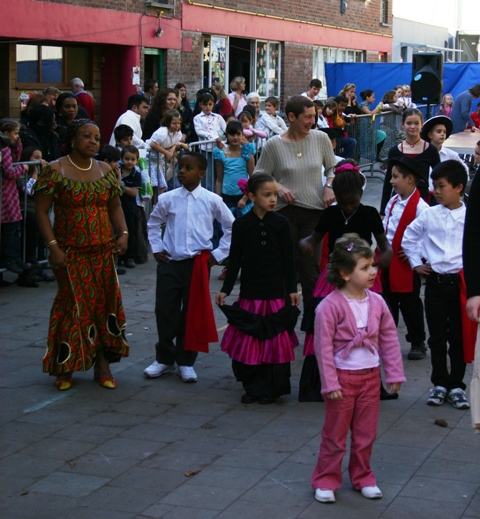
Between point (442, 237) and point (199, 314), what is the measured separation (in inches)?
71.7

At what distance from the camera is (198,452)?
580 cm

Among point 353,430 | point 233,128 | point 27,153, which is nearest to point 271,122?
point 233,128

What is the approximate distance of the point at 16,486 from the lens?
527cm

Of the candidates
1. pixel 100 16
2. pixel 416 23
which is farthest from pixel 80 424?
pixel 416 23

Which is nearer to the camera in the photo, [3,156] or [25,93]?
[3,156]

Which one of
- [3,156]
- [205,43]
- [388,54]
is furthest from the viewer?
[388,54]

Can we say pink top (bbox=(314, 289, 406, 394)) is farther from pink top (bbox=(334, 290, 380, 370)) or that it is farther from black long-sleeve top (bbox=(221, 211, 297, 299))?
black long-sleeve top (bbox=(221, 211, 297, 299))

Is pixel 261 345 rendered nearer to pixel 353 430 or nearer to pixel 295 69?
pixel 353 430

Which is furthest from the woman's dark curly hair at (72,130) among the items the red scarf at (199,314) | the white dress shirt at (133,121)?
the white dress shirt at (133,121)

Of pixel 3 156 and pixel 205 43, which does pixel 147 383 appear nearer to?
pixel 3 156

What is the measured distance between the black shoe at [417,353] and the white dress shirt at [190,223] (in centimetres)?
186

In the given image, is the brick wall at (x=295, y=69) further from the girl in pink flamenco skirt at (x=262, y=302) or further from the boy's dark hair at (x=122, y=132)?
the girl in pink flamenco skirt at (x=262, y=302)

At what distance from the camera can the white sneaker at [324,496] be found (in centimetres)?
503

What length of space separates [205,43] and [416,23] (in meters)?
17.6
